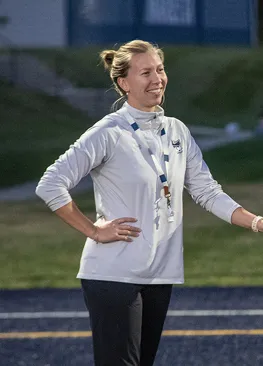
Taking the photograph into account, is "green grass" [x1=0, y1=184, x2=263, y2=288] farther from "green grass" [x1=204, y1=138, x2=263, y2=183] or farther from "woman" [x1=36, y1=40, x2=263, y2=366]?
"woman" [x1=36, y1=40, x2=263, y2=366]

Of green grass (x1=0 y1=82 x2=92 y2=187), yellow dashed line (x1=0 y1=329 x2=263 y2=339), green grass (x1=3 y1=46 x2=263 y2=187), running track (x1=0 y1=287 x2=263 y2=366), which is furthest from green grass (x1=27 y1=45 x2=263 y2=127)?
yellow dashed line (x1=0 y1=329 x2=263 y2=339)

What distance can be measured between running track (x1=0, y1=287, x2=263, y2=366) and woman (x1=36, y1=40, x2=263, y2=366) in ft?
9.18

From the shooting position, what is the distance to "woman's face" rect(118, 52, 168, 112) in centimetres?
466

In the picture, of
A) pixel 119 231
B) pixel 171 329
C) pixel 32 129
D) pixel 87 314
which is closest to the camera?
pixel 119 231

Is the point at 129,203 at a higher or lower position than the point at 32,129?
higher

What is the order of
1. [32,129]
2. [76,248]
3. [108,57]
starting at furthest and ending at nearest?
[32,129], [76,248], [108,57]

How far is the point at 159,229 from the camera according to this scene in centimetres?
467

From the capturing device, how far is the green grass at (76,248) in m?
11.7

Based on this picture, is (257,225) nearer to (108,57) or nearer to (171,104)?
(108,57)

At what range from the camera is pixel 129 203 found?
4.63 metres

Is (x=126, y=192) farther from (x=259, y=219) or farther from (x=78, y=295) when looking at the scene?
(x=78, y=295)

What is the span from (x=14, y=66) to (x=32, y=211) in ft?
23.8

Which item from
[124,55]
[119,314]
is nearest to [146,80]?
[124,55]

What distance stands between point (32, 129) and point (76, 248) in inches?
323
